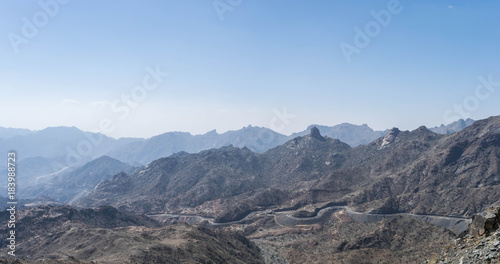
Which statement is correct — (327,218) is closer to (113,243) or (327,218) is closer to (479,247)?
(113,243)

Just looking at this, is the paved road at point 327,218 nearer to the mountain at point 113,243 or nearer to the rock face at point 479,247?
the mountain at point 113,243

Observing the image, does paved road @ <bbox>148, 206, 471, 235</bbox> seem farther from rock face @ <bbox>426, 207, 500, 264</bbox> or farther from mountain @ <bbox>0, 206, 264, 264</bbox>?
rock face @ <bbox>426, 207, 500, 264</bbox>

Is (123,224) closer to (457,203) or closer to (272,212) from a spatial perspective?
(272,212)

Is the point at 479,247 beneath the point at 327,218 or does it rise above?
above

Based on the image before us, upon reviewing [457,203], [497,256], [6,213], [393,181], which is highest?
[6,213]

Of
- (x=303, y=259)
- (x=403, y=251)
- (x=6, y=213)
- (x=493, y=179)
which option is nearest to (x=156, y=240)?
(x=303, y=259)

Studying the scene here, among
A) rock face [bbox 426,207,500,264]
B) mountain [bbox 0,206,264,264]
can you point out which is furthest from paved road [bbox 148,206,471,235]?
rock face [bbox 426,207,500,264]

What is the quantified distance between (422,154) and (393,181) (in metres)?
41.1

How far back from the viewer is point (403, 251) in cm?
9169

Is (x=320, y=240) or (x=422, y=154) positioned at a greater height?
(x=422, y=154)

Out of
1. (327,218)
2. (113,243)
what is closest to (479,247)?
(113,243)

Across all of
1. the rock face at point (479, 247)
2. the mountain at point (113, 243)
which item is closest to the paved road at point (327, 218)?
the mountain at point (113, 243)

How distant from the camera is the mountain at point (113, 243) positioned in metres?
75.1

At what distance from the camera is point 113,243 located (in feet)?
274
